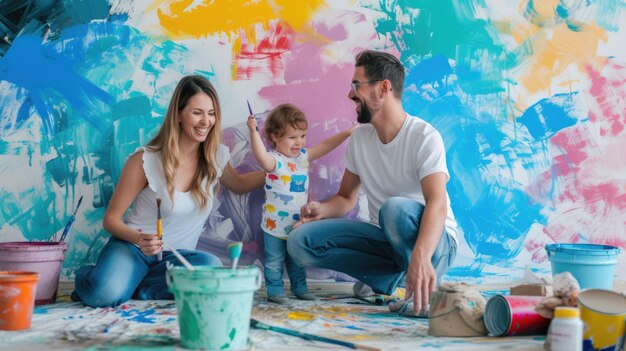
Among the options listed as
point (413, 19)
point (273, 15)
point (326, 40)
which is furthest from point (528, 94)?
point (273, 15)

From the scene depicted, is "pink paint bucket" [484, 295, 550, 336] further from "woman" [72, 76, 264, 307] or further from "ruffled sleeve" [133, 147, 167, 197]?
"ruffled sleeve" [133, 147, 167, 197]

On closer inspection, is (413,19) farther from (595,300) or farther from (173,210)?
(595,300)

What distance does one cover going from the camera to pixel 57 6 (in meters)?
3.06

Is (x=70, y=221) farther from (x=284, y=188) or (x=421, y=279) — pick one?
(x=421, y=279)

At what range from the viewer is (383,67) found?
287 cm

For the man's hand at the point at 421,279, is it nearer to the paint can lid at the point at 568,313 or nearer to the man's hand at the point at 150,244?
the paint can lid at the point at 568,313

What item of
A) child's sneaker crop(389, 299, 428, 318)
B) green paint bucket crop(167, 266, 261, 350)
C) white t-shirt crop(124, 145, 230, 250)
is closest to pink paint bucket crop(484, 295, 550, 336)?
child's sneaker crop(389, 299, 428, 318)

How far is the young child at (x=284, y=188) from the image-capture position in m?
2.99

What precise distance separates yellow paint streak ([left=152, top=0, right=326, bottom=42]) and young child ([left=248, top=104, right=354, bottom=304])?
16.6 inches

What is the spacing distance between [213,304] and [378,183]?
1.22m

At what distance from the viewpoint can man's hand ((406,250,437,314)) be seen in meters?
2.33

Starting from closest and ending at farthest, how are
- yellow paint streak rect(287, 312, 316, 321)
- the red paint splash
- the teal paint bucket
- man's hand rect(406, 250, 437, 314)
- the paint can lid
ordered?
the paint can lid
man's hand rect(406, 250, 437, 314)
yellow paint streak rect(287, 312, 316, 321)
the teal paint bucket
the red paint splash

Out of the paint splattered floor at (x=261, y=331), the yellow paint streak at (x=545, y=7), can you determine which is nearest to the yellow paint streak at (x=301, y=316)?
the paint splattered floor at (x=261, y=331)

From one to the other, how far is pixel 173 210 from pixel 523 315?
55.9 inches
